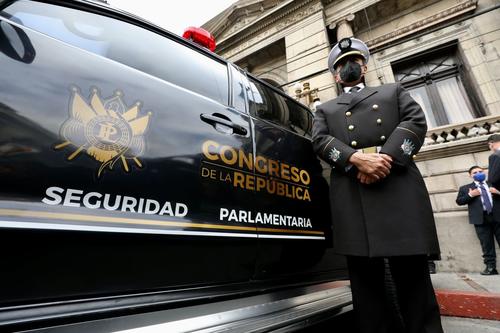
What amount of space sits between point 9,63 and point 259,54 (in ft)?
25.0

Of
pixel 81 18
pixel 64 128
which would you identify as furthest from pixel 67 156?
pixel 81 18

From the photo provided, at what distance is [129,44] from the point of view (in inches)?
37.4

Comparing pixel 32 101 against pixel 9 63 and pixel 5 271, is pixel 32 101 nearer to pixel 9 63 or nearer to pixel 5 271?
pixel 9 63

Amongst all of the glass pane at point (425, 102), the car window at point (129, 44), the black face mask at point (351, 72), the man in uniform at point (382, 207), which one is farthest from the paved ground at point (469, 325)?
the glass pane at point (425, 102)

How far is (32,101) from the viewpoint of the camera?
590 millimetres

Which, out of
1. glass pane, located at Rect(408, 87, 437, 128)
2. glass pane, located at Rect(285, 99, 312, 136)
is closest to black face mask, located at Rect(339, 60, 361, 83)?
glass pane, located at Rect(285, 99, 312, 136)

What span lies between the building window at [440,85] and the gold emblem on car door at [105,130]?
5.94 meters

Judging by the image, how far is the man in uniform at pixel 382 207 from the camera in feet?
3.46

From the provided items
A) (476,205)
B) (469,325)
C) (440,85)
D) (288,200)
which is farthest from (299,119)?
(440,85)

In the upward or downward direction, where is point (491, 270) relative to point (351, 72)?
downward

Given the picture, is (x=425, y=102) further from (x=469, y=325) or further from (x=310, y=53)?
(x=469, y=325)

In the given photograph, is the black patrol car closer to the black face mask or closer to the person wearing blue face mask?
the black face mask

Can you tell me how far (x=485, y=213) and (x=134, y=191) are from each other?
4491 mm

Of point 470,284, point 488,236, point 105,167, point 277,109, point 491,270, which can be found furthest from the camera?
point 488,236
